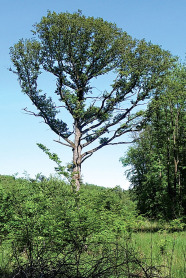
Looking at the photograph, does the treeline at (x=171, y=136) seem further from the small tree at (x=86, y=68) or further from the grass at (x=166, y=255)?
the grass at (x=166, y=255)

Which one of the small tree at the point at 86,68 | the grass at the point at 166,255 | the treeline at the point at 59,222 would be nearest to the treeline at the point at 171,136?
the small tree at the point at 86,68

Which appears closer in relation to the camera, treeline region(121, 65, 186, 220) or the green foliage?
the green foliage

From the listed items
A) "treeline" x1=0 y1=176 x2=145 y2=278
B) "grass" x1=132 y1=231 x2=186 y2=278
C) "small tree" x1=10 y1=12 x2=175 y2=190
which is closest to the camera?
"grass" x1=132 y1=231 x2=186 y2=278

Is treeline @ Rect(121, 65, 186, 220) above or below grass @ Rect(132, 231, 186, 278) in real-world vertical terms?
above

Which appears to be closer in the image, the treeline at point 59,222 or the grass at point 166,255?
the grass at point 166,255

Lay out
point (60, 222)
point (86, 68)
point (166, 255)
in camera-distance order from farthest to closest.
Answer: point (86, 68) → point (166, 255) → point (60, 222)

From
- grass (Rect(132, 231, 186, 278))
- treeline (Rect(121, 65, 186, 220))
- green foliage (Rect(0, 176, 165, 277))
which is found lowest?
grass (Rect(132, 231, 186, 278))

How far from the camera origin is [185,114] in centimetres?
2011

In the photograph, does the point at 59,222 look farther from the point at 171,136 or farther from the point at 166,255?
the point at 171,136

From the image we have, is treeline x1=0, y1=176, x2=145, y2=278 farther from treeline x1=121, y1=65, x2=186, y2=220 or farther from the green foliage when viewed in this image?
treeline x1=121, y1=65, x2=186, y2=220

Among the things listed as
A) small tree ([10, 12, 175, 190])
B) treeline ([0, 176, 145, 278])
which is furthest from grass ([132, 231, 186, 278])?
small tree ([10, 12, 175, 190])

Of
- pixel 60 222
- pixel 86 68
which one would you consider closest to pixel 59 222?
pixel 60 222

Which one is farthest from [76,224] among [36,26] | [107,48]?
[36,26]

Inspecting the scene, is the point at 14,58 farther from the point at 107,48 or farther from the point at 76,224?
the point at 76,224
